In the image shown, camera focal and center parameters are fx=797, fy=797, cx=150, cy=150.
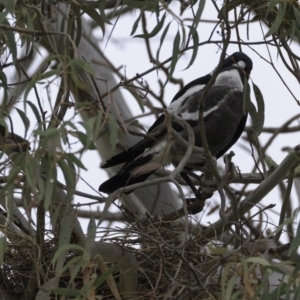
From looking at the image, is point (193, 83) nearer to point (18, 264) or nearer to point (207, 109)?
point (207, 109)

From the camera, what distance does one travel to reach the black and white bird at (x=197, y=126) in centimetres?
305

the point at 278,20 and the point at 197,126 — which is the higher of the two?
the point at 197,126

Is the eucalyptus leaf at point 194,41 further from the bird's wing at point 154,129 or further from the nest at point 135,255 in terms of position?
the bird's wing at point 154,129

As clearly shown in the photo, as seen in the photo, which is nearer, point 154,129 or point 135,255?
point 135,255

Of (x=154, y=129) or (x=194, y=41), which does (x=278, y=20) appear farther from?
(x=154, y=129)

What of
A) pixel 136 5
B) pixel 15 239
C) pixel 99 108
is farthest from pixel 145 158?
pixel 99 108

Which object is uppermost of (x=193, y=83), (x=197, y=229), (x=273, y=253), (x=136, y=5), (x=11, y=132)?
(x=193, y=83)

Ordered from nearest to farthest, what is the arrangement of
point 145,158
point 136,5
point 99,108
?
point 99,108, point 136,5, point 145,158

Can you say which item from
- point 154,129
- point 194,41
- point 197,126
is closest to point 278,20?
point 194,41

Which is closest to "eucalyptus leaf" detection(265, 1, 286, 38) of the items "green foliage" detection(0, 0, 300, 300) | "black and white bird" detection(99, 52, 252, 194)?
"green foliage" detection(0, 0, 300, 300)

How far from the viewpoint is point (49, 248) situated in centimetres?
240

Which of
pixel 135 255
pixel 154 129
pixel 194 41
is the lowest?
pixel 135 255

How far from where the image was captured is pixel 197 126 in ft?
10.5

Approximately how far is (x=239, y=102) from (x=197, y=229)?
902 mm
